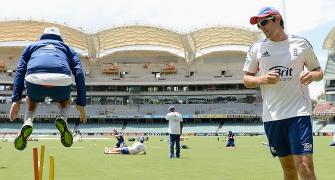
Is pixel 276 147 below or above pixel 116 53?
below

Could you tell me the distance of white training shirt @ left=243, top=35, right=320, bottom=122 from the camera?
16.5 feet

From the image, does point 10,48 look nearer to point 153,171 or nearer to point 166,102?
point 166,102

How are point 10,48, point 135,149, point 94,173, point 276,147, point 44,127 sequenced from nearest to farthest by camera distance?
point 276,147 → point 94,173 → point 135,149 → point 44,127 → point 10,48

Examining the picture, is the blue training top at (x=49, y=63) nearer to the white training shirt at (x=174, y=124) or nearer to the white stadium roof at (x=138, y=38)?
the white training shirt at (x=174, y=124)

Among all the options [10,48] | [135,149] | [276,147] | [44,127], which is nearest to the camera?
[276,147]

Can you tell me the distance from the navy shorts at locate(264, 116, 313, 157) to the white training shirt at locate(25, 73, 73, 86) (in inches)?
93.8

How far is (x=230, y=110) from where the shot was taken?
232 ft

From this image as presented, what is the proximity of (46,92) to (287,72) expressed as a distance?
2.74 m

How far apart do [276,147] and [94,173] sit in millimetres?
6048

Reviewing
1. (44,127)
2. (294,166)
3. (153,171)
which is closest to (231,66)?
(44,127)

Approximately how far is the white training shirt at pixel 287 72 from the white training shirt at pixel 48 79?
90.0 inches

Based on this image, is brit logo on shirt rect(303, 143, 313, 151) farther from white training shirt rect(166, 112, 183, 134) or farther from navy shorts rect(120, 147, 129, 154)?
navy shorts rect(120, 147, 129, 154)

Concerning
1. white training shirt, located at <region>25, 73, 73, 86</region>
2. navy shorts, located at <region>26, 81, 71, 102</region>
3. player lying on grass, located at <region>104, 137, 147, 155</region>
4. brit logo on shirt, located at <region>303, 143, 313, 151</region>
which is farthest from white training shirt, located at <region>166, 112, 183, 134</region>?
brit logo on shirt, located at <region>303, 143, 313, 151</region>

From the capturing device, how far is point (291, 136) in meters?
4.96
